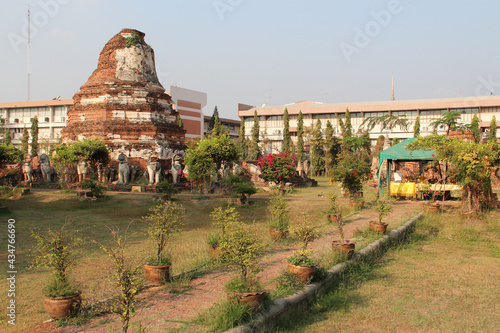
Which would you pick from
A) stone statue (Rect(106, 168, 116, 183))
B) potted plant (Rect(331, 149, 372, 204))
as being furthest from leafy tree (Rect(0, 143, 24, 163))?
potted plant (Rect(331, 149, 372, 204))

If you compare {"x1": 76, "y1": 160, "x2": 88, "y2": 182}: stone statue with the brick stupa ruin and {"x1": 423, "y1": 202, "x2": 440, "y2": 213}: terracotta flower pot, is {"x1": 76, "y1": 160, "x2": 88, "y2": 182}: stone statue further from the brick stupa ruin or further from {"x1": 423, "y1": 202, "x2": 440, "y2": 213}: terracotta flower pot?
{"x1": 423, "y1": 202, "x2": 440, "y2": 213}: terracotta flower pot

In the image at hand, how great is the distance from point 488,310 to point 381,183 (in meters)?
12.5

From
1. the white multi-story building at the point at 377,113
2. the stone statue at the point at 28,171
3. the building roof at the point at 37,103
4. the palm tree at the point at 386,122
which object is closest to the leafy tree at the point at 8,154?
the stone statue at the point at 28,171

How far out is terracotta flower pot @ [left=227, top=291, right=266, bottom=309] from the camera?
148 inches

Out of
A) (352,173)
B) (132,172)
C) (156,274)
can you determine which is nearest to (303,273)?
(156,274)

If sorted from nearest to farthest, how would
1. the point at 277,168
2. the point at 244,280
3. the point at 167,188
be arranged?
the point at 244,280, the point at 167,188, the point at 277,168

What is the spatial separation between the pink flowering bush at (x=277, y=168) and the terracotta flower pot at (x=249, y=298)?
1251 cm

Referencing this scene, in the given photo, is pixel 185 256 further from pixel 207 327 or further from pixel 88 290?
pixel 207 327

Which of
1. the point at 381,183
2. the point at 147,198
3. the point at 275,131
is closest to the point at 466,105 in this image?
the point at 275,131

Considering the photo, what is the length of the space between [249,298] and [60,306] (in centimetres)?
180

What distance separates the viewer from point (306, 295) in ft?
14.6

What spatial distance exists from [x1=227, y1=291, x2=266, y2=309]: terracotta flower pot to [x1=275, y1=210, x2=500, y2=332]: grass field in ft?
1.03

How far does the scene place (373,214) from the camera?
10867 millimetres

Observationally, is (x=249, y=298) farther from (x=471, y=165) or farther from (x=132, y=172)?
(x=132, y=172)
